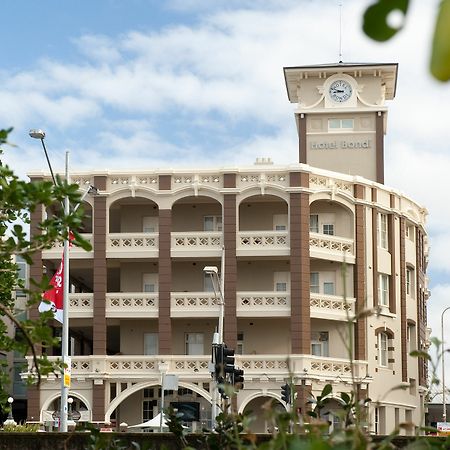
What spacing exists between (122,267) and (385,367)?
1564cm

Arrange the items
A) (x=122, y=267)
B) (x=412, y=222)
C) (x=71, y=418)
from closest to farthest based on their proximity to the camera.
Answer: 1. (x=71, y=418)
2. (x=122, y=267)
3. (x=412, y=222)

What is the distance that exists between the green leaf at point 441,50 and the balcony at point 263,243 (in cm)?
5716

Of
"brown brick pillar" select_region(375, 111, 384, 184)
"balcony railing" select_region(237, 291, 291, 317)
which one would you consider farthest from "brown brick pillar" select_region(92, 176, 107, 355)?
"brown brick pillar" select_region(375, 111, 384, 184)

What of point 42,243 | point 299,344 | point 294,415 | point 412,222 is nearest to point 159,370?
point 299,344

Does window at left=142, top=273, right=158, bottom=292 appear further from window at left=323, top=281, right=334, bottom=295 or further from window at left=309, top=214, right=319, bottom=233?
window at left=323, top=281, right=334, bottom=295

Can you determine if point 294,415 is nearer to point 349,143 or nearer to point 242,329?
→ point 242,329

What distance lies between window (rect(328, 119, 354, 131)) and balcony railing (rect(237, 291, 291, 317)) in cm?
1615

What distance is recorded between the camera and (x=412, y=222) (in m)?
66.9

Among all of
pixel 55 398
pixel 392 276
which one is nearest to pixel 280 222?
pixel 392 276

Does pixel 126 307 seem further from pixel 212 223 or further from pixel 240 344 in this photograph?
pixel 212 223

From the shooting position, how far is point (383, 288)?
6381 centimetres

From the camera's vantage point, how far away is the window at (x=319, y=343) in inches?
2386

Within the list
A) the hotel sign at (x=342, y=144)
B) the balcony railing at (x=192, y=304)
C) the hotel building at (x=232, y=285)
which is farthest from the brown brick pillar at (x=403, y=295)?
the balcony railing at (x=192, y=304)

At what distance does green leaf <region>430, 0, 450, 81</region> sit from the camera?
1403 mm
